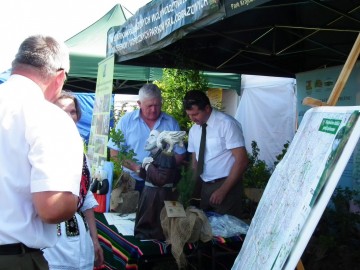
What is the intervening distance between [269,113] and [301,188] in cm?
600

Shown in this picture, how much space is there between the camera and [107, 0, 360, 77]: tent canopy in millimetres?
3285

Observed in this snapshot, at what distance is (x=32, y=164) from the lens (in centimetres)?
136

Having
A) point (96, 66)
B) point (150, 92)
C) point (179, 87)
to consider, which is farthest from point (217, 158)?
point (96, 66)

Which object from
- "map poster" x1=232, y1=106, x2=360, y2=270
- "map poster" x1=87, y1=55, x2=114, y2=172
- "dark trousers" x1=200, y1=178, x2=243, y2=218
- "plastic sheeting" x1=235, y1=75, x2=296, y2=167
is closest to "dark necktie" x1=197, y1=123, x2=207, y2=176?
"dark trousers" x1=200, y1=178, x2=243, y2=218

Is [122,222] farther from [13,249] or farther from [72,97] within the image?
[13,249]

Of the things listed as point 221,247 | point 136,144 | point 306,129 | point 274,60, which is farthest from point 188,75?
point 306,129

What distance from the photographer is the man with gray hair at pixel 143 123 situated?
3891 mm

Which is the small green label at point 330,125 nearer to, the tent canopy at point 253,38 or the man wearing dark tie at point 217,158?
the tent canopy at point 253,38

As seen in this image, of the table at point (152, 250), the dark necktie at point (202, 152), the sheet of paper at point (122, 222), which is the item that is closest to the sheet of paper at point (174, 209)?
the table at point (152, 250)

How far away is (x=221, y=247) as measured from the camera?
9.32ft

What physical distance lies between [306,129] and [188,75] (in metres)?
2.90

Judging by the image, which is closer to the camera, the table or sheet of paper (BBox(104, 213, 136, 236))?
the table

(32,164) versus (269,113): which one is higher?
(269,113)

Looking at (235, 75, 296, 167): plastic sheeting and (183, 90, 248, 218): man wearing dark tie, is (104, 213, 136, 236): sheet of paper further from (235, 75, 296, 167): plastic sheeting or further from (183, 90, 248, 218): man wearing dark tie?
(235, 75, 296, 167): plastic sheeting
